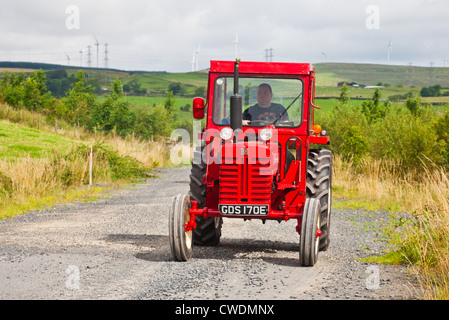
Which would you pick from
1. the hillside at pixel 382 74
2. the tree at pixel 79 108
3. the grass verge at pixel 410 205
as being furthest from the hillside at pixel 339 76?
the grass verge at pixel 410 205

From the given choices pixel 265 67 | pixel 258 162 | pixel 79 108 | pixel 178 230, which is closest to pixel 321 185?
pixel 258 162

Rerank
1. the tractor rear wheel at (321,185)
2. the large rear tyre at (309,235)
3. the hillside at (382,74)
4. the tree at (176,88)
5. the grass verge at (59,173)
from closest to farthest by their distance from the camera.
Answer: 1. the large rear tyre at (309,235)
2. the tractor rear wheel at (321,185)
3. the grass verge at (59,173)
4. the hillside at (382,74)
5. the tree at (176,88)

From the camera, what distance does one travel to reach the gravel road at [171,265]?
759 centimetres

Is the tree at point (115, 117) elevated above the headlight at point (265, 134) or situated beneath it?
situated beneath

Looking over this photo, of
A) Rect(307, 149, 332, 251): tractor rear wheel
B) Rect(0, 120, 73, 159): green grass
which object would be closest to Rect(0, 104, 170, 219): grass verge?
Rect(0, 120, 73, 159): green grass

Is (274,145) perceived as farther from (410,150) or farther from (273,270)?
(410,150)

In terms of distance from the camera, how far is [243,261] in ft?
31.8

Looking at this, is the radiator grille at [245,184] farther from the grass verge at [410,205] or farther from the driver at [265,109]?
the grass verge at [410,205]

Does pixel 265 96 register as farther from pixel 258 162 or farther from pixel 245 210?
pixel 245 210

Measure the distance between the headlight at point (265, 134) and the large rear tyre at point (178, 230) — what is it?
1398 millimetres

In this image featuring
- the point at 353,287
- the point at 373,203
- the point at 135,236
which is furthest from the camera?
the point at 373,203
